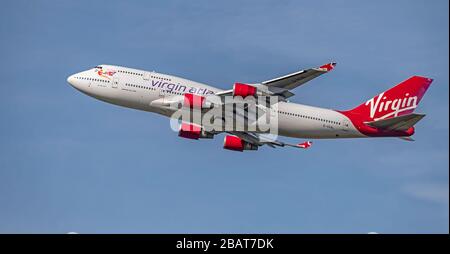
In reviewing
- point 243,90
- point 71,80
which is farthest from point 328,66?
point 71,80

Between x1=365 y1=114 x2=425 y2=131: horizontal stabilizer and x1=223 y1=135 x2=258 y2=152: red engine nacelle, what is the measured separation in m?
13.3

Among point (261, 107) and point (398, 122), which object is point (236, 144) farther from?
point (398, 122)

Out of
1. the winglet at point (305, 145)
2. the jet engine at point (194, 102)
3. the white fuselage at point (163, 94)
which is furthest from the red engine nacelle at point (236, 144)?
the jet engine at point (194, 102)

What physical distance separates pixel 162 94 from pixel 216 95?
222 inches

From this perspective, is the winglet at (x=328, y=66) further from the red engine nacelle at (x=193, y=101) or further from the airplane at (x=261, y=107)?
the red engine nacelle at (x=193, y=101)

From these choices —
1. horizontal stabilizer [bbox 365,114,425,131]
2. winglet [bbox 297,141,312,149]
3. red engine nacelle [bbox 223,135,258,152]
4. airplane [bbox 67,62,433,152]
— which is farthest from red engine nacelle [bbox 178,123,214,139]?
horizontal stabilizer [bbox 365,114,425,131]

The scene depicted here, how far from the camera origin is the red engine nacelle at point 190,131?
8694 cm

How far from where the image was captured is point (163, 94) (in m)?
85.4

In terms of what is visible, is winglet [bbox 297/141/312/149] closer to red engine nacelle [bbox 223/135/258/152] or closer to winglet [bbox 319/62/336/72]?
red engine nacelle [bbox 223/135/258/152]

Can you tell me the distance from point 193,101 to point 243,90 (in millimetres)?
5411

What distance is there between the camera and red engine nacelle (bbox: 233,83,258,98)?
82938 millimetres
